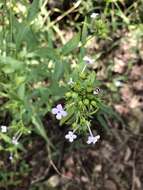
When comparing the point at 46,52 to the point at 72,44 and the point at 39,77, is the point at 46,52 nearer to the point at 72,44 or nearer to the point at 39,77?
the point at 72,44

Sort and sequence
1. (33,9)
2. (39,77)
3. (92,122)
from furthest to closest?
(92,122) → (39,77) → (33,9)

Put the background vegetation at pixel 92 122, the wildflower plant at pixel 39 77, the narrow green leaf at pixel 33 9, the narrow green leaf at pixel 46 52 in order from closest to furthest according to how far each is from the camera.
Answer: the wildflower plant at pixel 39 77, the narrow green leaf at pixel 33 9, the narrow green leaf at pixel 46 52, the background vegetation at pixel 92 122

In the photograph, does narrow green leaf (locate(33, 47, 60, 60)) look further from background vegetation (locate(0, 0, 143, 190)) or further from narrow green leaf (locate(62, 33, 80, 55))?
background vegetation (locate(0, 0, 143, 190))

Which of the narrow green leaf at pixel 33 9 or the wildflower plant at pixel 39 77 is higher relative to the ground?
the narrow green leaf at pixel 33 9

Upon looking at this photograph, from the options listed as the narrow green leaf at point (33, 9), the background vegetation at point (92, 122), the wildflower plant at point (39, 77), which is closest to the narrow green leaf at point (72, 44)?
the wildflower plant at point (39, 77)

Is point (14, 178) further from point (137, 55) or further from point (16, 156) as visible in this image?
point (137, 55)

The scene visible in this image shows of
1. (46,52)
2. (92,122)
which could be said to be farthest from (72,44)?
(92,122)

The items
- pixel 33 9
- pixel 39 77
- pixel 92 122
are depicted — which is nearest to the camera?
pixel 33 9

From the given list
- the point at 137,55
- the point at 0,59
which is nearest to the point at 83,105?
the point at 0,59

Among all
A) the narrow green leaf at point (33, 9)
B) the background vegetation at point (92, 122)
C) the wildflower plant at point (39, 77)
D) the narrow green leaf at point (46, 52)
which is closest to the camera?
the wildflower plant at point (39, 77)

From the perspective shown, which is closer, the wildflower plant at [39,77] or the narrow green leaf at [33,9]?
the wildflower plant at [39,77]

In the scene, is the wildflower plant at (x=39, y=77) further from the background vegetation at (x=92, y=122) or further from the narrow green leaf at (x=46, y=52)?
the background vegetation at (x=92, y=122)
